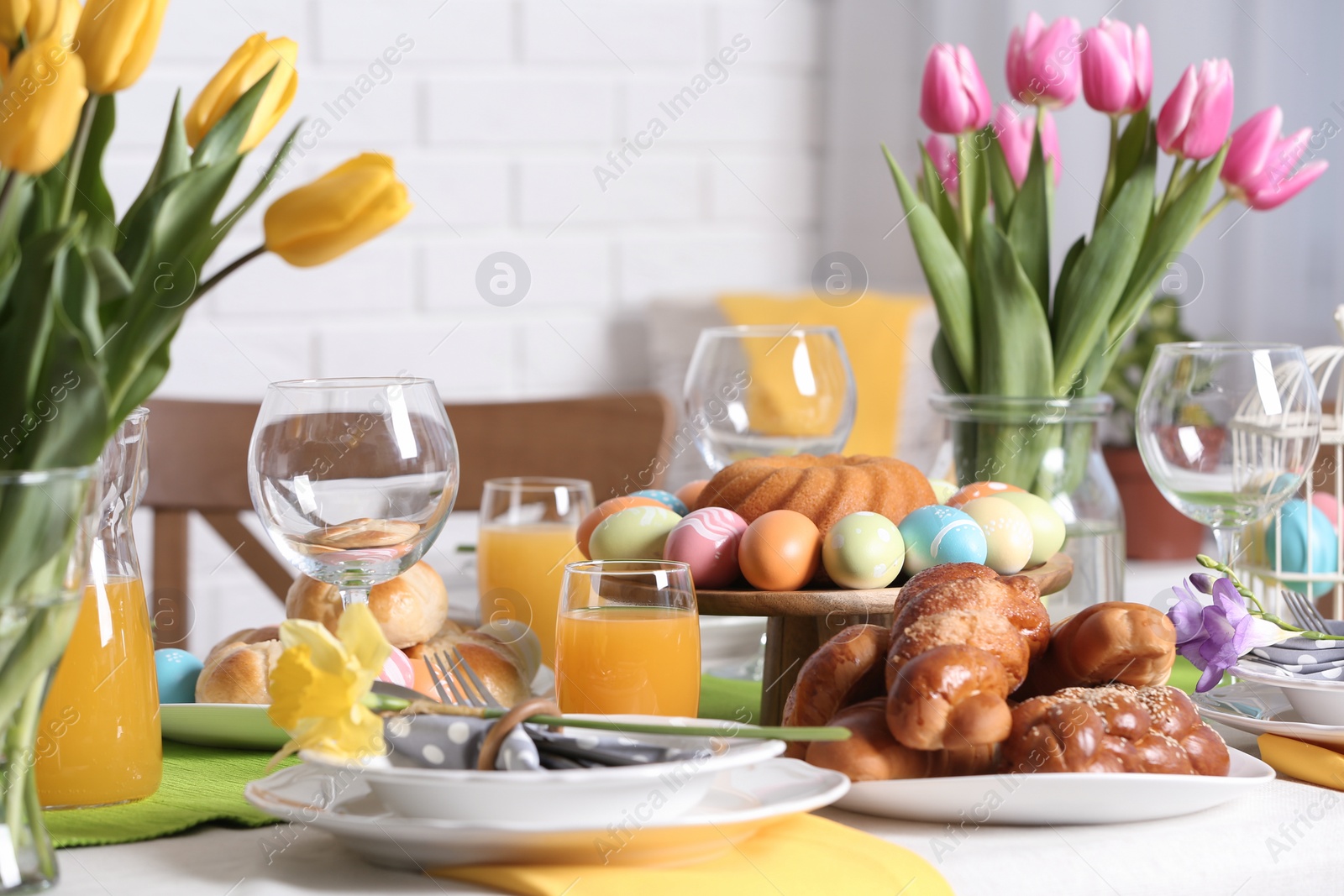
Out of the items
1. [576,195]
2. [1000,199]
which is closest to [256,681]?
[1000,199]

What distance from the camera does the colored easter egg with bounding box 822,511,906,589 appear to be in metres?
0.65

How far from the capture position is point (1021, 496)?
2.49 ft

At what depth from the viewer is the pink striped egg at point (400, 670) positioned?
0.68 meters

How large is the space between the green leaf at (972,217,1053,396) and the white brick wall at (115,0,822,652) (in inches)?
50.0

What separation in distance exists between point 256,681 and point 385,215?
346mm

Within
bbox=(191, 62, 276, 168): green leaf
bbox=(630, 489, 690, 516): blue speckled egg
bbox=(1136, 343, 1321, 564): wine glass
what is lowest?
bbox=(630, 489, 690, 516): blue speckled egg

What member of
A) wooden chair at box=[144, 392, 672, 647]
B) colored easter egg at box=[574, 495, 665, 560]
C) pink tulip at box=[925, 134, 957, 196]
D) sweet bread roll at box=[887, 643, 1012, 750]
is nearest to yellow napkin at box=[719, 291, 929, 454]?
wooden chair at box=[144, 392, 672, 647]

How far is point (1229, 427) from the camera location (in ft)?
2.67

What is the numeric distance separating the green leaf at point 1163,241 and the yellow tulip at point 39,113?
77 centimetres

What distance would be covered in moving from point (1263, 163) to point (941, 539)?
0.47m

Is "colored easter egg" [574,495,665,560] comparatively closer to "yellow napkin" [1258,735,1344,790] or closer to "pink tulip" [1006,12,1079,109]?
"yellow napkin" [1258,735,1344,790]

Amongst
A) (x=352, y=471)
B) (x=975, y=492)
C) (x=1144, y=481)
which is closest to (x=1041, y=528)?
(x=975, y=492)

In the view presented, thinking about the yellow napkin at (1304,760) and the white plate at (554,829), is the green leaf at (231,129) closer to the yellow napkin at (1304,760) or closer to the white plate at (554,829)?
the white plate at (554,829)

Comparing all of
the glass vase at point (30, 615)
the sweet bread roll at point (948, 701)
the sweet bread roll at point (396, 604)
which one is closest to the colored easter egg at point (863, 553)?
the sweet bread roll at point (948, 701)
